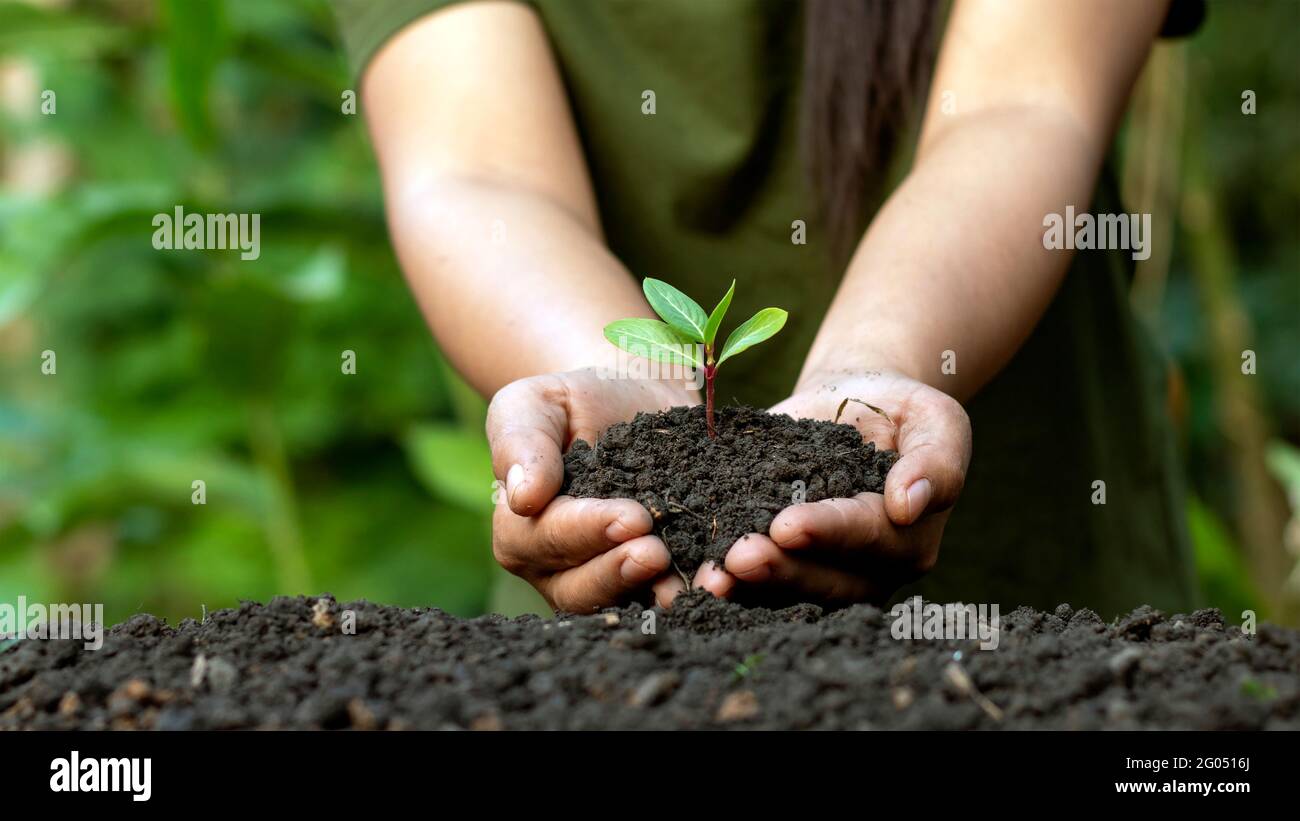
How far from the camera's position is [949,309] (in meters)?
1.13

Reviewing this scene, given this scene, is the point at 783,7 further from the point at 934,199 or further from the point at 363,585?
the point at 363,585

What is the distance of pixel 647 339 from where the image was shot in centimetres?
100

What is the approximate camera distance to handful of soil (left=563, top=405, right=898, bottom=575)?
36.4 inches

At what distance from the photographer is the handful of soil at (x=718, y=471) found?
925 mm

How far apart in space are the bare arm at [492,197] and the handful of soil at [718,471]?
0.54ft

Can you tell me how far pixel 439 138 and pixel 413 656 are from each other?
32.9 inches

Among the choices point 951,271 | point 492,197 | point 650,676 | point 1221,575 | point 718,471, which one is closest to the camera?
point 650,676

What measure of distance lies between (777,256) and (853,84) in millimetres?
259

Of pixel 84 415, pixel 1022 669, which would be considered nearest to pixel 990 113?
pixel 1022 669

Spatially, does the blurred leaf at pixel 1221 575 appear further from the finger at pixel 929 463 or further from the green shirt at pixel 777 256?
the finger at pixel 929 463

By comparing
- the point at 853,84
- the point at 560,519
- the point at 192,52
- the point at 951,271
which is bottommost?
the point at 560,519

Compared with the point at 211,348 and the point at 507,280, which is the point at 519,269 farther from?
the point at 211,348

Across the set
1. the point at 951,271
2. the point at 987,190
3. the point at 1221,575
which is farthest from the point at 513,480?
the point at 1221,575

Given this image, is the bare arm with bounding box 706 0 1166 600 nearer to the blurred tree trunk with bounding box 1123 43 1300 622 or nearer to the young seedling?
the young seedling
